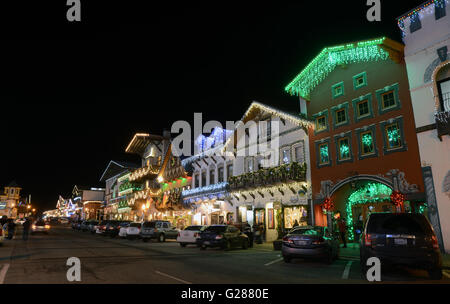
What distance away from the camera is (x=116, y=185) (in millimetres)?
69188

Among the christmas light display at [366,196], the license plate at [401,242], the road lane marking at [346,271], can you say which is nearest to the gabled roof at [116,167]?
the christmas light display at [366,196]

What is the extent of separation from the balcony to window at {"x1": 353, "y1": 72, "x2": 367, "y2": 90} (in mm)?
5436

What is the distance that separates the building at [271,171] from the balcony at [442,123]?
332 inches

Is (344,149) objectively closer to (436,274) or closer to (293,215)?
(293,215)

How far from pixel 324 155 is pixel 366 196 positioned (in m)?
3.77

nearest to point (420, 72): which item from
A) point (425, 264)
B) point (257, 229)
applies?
point (425, 264)

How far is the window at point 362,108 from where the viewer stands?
66.6ft

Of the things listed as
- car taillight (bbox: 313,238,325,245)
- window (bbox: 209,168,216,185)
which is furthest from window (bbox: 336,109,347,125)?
window (bbox: 209,168,216,185)

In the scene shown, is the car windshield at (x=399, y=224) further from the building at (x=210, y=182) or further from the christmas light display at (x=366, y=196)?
the building at (x=210, y=182)

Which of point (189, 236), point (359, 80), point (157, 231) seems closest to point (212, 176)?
point (157, 231)

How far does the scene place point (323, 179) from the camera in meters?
21.9

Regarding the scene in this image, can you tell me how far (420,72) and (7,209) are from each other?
138228 mm
